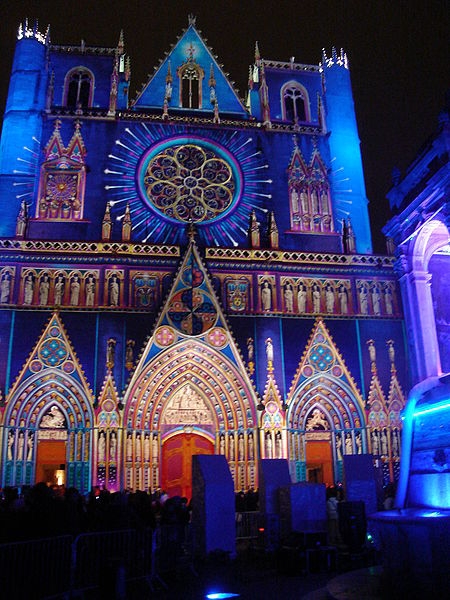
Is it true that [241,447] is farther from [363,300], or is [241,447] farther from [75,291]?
[75,291]

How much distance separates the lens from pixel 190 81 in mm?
25969

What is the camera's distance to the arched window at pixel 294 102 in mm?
25719

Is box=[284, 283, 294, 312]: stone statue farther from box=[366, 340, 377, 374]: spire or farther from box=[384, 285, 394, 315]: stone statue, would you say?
box=[384, 285, 394, 315]: stone statue

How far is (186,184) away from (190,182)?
19cm

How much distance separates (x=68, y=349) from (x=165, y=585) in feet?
37.0

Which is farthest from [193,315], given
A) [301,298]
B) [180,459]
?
[180,459]

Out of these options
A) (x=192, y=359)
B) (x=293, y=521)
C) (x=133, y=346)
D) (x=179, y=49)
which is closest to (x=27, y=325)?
(x=133, y=346)

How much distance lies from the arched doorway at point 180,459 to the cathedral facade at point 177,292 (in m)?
0.07

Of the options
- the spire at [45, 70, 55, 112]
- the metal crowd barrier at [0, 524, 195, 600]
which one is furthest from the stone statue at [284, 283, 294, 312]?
the spire at [45, 70, 55, 112]

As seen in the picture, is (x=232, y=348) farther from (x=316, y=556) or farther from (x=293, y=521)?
(x=316, y=556)

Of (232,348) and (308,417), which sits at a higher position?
(232,348)

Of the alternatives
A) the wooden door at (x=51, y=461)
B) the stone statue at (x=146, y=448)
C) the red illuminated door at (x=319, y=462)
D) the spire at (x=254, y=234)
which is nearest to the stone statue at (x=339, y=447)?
the red illuminated door at (x=319, y=462)

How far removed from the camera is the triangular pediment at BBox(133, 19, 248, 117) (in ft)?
82.7

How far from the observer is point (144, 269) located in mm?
20234
